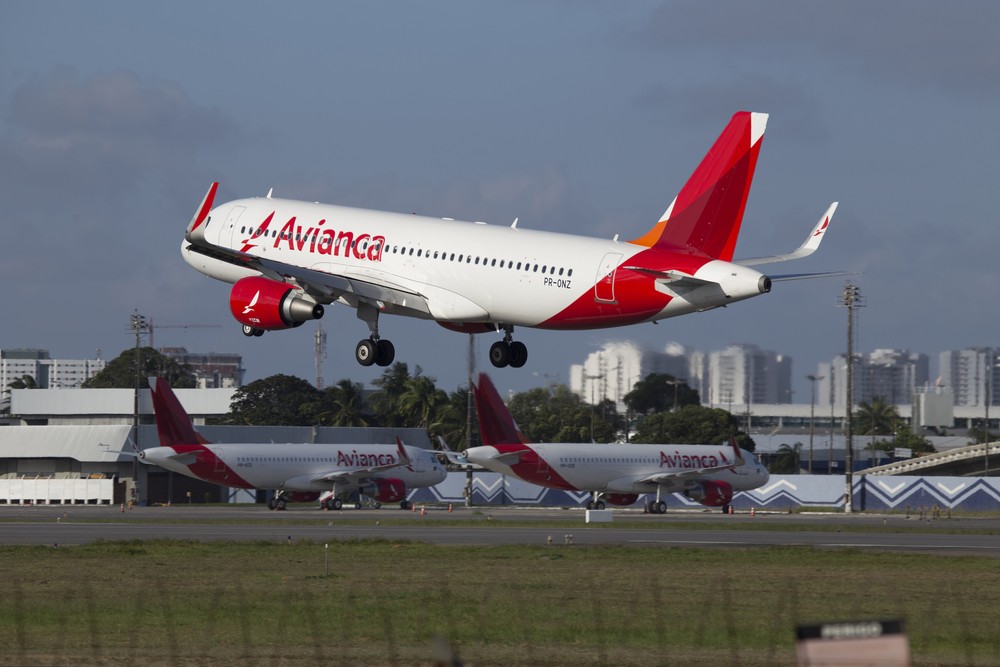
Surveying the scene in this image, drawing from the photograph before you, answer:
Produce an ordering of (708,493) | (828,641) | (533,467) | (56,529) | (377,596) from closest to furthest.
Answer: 1. (828,641)
2. (377,596)
3. (56,529)
4. (533,467)
5. (708,493)

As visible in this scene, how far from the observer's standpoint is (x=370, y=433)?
589ft

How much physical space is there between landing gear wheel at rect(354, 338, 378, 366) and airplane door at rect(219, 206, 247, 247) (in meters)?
7.38

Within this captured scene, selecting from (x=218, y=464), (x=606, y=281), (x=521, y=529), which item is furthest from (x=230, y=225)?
(x=218, y=464)

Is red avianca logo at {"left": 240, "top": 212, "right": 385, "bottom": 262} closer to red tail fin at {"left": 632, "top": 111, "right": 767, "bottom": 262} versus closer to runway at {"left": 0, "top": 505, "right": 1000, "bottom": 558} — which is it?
red tail fin at {"left": 632, "top": 111, "right": 767, "bottom": 262}

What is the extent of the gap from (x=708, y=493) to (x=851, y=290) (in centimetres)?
2498

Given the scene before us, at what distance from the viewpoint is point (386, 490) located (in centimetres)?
13062

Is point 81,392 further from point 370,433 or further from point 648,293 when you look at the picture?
point 648,293

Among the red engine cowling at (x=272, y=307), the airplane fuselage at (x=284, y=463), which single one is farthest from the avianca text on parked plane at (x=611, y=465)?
the red engine cowling at (x=272, y=307)

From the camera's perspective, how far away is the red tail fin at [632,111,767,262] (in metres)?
48.4

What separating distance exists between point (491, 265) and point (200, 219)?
11389 mm

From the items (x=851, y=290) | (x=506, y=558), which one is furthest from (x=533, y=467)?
(x=506, y=558)

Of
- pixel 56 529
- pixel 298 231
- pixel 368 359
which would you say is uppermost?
pixel 298 231

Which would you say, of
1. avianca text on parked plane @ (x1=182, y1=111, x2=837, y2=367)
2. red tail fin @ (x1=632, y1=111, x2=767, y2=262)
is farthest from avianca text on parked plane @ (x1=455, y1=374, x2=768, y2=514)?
red tail fin @ (x1=632, y1=111, x2=767, y2=262)

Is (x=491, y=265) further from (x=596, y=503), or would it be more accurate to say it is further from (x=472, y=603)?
(x=596, y=503)
